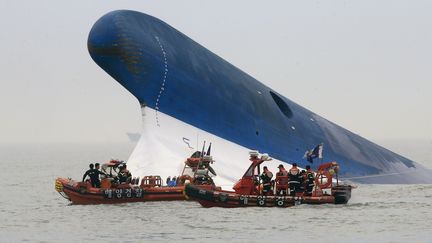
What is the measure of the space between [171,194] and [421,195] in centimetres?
2006

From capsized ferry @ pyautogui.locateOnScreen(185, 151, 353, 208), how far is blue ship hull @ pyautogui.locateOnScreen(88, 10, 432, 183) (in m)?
11.0

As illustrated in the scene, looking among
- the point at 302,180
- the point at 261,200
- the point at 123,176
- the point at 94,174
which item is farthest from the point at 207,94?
the point at 261,200

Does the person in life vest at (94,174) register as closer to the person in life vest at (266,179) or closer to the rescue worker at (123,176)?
the rescue worker at (123,176)

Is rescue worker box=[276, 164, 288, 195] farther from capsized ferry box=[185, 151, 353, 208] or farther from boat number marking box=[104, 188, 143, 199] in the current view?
boat number marking box=[104, 188, 143, 199]

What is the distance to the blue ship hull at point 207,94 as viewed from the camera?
2068 inches

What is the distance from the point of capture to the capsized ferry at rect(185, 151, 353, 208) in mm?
42656

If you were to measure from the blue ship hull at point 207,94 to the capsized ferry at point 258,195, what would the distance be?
11.0 meters

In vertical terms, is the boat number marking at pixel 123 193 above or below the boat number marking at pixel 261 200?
above

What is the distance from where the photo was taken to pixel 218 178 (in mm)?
52281

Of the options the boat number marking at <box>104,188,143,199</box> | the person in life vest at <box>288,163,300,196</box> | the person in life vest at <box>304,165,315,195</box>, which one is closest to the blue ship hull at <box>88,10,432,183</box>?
the boat number marking at <box>104,188,143,199</box>

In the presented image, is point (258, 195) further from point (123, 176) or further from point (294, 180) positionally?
point (123, 176)

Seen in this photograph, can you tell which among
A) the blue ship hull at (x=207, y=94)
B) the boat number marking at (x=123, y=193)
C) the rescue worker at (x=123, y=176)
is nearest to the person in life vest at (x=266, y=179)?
the boat number marking at (x=123, y=193)

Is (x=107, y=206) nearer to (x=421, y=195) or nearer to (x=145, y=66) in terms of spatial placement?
(x=145, y=66)

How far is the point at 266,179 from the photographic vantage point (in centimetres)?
4300
